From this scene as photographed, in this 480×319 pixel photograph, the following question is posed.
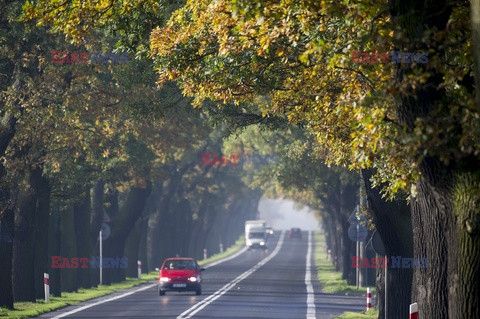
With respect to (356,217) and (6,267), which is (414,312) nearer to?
(356,217)

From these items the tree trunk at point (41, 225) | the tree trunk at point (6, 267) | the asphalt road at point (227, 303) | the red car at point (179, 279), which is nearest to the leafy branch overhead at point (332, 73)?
the asphalt road at point (227, 303)

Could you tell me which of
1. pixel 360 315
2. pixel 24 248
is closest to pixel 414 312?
pixel 360 315

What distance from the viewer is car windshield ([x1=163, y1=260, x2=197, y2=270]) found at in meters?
42.0

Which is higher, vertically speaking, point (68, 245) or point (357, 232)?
point (357, 232)

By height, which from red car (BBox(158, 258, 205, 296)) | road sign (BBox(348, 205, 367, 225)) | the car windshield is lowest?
red car (BBox(158, 258, 205, 296))

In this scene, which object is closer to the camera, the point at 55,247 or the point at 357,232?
the point at 357,232

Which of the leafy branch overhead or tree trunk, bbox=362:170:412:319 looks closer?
the leafy branch overhead

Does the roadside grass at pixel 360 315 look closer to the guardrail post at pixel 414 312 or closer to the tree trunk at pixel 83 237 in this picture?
the guardrail post at pixel 414 312

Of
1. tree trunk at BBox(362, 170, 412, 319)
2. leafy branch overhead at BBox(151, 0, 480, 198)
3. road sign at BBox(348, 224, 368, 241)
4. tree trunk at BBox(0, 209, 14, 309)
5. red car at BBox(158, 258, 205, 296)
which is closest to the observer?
leafy branch overhead at BBox(151, 0, 480, 198)

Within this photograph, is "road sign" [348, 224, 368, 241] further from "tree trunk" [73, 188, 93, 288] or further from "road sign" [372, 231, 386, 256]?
"tree trunk" [73, 188, 93, 288]

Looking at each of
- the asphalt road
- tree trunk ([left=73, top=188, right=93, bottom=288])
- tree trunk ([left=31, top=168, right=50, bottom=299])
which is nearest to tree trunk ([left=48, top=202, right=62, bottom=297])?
tree trunk ([left=31, top=168, right=50, bottom=299])

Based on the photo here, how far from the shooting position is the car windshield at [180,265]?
41969mm

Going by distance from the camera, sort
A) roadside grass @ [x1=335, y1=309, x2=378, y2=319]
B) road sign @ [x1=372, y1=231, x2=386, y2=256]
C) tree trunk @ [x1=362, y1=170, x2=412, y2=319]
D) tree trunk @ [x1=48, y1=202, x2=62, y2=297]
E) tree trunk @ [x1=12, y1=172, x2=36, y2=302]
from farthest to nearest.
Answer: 1. tree trunk @ [x1=48, y1=202, x2=62, y2=297]
2. tree trunk @ [x1=12, y1=172, x2=36, y2=302]
3. roadside grass @ [x1=335, y1=309, x2=378, y2=319]
4. road sign @ [x1=372, y1=231, x2=386, y2=256]
5. tree trunk @ [x1=362, y1=170, x2=412, y2=319]

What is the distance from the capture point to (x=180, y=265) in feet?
139
